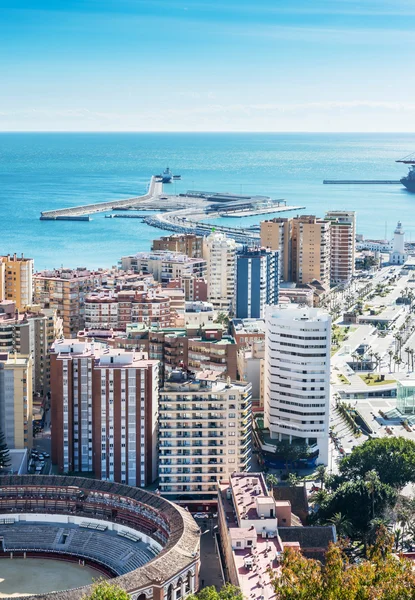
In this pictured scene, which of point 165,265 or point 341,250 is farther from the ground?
point 165,265

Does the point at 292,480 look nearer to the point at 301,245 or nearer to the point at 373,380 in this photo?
the point at 373,380

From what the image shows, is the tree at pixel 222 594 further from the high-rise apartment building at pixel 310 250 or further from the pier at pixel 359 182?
the pier at pixel 359 182

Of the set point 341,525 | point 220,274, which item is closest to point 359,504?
point 341,525

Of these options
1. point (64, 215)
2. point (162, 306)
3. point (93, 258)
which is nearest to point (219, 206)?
point (64, 215)

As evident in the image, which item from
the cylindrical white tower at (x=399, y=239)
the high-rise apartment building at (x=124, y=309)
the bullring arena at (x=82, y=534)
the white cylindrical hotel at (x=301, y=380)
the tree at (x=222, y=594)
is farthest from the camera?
the cylindrical white tower at (x=399, y=239)

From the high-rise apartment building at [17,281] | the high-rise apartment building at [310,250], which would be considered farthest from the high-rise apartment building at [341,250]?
the high-rise apartment building at [17,281]

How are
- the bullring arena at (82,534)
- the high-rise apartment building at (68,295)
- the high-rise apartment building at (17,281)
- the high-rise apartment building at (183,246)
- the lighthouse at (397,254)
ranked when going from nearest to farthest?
the bullring arena at (82,534), the high-rise apartment building at (68,295), the high-rise apartment building at (17,281), the high-rise apartment building at (183,246), the lighthouse at (397,254)
